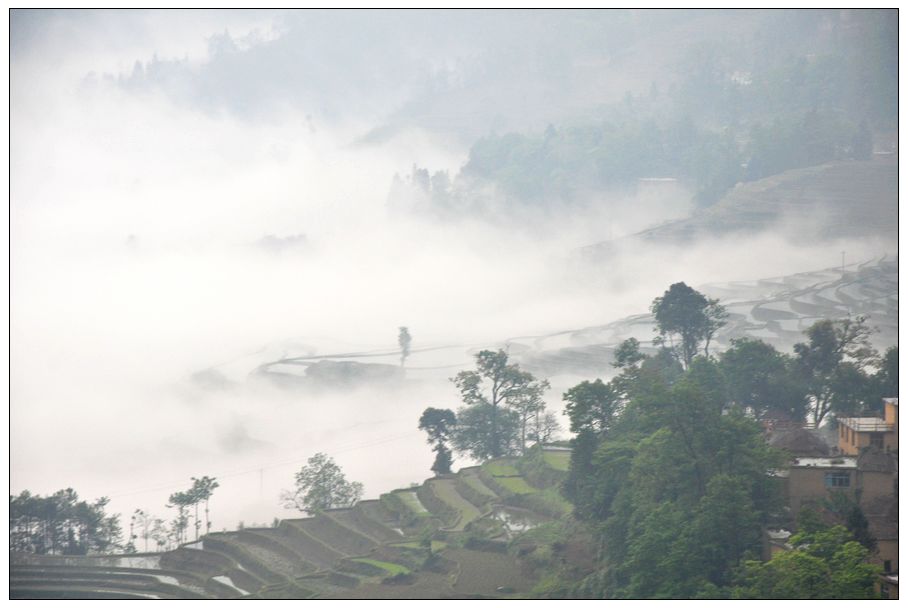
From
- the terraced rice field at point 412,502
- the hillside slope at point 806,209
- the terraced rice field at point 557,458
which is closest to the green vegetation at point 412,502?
the terraced rice field at point 412,502

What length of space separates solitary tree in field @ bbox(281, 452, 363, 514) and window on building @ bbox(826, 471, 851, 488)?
6480 mm

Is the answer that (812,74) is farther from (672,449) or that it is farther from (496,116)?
(672,449)

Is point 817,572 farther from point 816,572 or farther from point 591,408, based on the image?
point 591,408

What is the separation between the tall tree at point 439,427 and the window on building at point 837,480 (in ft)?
19.7

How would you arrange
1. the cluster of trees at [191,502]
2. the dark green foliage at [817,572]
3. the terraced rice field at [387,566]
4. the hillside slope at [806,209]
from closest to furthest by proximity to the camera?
the dark green foliage at [817,572] < the terraced rice field at [387,566] < the cluster of trees at [191,502] < the hillside slope at [806,209]

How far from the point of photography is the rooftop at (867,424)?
1400cm

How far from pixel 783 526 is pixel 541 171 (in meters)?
14.2

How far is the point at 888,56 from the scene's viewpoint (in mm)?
17047

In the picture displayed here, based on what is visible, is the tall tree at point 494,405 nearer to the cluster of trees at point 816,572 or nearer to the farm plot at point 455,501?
the farm plot at point 455,501

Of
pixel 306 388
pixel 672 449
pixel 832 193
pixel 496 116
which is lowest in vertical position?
pixel 672 449

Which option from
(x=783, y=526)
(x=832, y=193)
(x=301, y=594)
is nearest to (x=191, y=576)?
(x=301, y=594)

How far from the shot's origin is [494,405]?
18.1 m

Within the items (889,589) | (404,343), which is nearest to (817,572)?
(889,589)

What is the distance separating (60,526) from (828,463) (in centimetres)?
913
